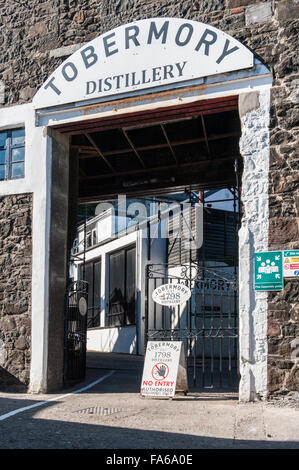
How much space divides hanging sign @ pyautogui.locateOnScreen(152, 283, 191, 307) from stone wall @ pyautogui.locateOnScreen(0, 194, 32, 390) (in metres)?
2.40

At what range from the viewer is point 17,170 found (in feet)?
38.8

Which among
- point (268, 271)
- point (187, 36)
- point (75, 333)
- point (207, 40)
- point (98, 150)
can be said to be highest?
point (187, 36)

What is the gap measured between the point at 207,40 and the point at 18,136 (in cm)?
402

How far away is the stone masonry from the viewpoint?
9203 mm

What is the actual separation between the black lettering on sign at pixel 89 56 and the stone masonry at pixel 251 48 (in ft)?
1.11

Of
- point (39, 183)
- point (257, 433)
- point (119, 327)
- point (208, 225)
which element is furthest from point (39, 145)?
point (119, 327)

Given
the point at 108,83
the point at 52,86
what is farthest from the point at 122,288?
the point at 108,83

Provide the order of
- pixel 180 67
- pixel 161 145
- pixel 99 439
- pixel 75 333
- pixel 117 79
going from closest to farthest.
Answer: pixel 99 439 → pixel 180 67 → pixel 117 79 → pixel 75 333 → pixel 161 145

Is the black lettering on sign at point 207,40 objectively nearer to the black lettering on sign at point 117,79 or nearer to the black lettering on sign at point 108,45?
the black lettering on sign at point 117,79

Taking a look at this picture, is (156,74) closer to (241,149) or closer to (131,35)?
(131,35)

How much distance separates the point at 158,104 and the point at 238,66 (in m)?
1.50

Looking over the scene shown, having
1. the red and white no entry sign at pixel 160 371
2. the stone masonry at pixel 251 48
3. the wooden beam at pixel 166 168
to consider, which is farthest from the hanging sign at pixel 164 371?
the wooden beam at pixel 166 168

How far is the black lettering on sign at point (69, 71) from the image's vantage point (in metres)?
11.2
